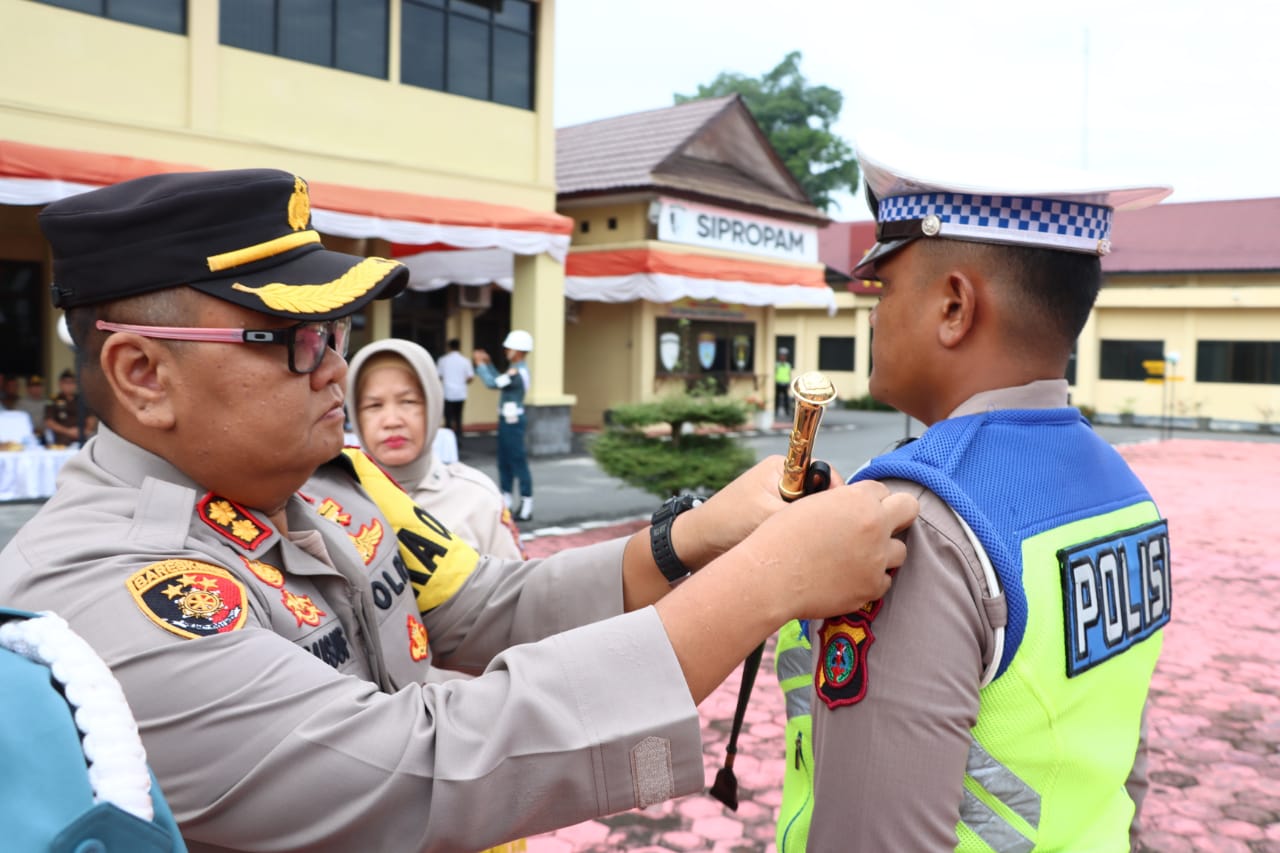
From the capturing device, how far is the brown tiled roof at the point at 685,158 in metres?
18.1

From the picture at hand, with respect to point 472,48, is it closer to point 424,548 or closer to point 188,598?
point 424,548

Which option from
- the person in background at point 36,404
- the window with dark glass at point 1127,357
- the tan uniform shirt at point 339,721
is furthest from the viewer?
Result: the window with dark glass at point 1127,357

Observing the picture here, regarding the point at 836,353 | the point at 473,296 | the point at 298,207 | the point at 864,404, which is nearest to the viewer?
the point at 298,207

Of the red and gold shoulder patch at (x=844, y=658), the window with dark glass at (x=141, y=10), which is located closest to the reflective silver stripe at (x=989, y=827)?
the red and gold shoulder patch at (x=844, y=658)

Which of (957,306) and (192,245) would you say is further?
(957,306)

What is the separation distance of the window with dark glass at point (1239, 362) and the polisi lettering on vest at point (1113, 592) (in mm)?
26732

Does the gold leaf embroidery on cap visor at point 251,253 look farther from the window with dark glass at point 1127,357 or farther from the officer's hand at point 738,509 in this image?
the window with dark glass at point 1127,357

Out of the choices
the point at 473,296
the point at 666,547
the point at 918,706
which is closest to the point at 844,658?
the point at 918,706

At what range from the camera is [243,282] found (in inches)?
52.3

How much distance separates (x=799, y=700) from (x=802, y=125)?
40.1 metres

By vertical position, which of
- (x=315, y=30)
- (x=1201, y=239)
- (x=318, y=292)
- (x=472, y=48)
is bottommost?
(x=318, y=292)

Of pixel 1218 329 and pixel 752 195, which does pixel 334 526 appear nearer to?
pixel 752 195

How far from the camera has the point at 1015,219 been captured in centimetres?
147

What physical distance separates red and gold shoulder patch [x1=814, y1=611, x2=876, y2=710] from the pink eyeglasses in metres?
0.79
